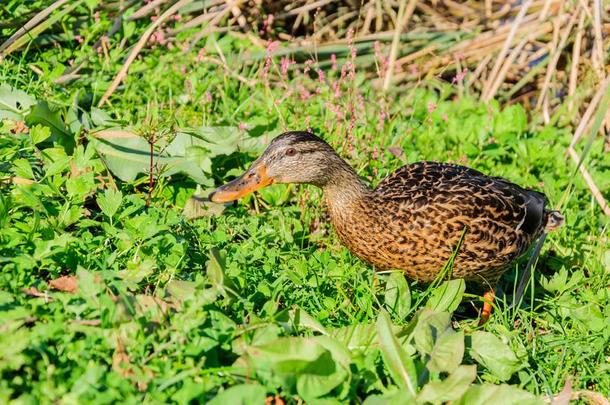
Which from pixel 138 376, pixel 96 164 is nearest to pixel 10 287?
pixel 138 376

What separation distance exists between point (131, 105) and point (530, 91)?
11.4 feet

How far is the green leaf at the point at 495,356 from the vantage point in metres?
3.63

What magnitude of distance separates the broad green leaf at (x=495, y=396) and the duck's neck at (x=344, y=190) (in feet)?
4.83

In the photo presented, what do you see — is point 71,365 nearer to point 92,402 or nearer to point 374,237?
point 92,402

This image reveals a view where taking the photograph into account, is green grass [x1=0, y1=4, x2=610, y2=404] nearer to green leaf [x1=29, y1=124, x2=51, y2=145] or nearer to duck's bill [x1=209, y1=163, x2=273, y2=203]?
green leaf [x1=29, y1=124, x2=51, y2=145]

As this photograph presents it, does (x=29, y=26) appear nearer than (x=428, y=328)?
No

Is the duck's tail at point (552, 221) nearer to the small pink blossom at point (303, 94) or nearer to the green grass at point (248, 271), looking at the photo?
the green grass at point (248, 271)

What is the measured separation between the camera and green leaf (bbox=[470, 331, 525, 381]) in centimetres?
363

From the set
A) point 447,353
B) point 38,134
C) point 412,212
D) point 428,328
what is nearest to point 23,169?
point 38,134

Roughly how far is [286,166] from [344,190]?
0.32 metres

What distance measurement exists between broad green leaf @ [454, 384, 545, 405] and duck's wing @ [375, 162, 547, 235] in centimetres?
127

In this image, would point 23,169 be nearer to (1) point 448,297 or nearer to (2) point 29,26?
(2) point 29,26

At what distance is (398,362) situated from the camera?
3176 mm

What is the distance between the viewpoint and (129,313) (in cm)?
305
